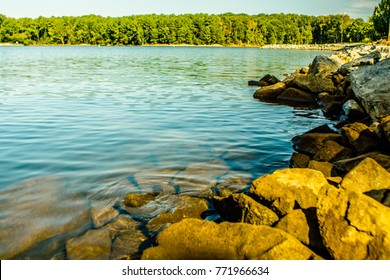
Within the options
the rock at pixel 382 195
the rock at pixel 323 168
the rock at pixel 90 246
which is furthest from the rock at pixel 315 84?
the rock at pixel 90 246

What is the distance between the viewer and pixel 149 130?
1267 cm

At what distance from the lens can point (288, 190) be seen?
17.5 ft

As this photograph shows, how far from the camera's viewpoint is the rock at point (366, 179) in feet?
17.8

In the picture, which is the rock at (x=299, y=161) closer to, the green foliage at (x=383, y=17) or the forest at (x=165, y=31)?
the green foliage at (x=383, y=17)

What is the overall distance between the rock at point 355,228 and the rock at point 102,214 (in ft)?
11.1

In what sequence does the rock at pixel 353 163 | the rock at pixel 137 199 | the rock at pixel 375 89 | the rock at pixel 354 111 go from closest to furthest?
the rock at pixel 137 199 < the rock at pixel 353 163 < the rock at pixel 375 89 < the rock at pixel 354 111

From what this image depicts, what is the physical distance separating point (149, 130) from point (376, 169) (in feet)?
27.0

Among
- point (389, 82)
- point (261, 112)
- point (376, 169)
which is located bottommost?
point (261, 112)

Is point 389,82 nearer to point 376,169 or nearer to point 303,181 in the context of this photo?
point 376,169

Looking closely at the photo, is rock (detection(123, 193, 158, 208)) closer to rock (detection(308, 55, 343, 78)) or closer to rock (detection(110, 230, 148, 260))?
rock (detection(110, 230, 148, 260))

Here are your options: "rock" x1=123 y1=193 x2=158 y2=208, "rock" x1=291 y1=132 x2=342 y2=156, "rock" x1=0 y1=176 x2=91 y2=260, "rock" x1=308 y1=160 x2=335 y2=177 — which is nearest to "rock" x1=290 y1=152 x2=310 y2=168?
"rock" x1=291 y1=132 x2=342 y2=156

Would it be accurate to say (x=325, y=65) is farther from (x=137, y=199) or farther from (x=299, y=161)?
(x=137, y=199)
